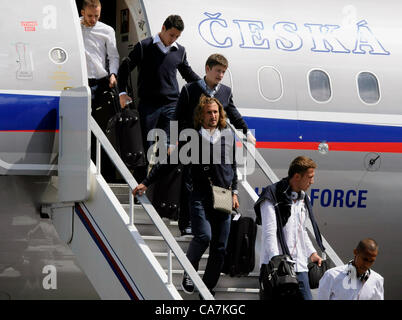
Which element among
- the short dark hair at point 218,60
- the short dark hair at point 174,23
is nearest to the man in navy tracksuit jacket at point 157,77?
the short dark hair at point 174,23

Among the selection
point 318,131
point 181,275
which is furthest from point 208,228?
point 318,131

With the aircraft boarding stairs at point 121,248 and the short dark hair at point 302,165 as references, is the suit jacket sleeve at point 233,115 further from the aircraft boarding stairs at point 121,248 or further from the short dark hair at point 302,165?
the short dark hair at point 302,165

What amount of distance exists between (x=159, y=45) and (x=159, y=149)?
1.24 metres

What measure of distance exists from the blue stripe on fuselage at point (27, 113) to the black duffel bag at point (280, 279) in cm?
306

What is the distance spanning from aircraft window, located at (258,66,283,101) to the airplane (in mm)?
13

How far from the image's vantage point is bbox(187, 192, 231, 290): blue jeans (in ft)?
25.8

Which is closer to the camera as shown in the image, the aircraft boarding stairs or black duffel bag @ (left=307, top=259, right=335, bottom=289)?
black duffel bag @ (left=307, top=259, right=335, bottom=289)

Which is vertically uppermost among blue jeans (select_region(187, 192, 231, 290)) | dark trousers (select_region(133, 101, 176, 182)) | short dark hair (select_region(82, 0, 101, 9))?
short dark hair (select_region(82, 0, 101, 9))

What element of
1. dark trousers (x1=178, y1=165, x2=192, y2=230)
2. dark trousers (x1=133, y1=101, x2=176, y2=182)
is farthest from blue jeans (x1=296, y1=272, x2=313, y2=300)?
dark trousers (x1=133, y1=101, x2=176, y2=182)

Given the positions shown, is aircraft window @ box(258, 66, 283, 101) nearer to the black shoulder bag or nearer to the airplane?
the airplane

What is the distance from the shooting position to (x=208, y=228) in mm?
7879

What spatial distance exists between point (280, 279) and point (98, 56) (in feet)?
13.0

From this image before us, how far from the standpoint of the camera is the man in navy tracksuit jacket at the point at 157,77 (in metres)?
9.30

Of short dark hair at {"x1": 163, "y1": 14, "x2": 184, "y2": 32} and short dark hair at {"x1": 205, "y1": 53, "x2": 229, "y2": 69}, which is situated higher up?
short dark hair at {"x1": 163, "y1": 14, "x2": 184, "y2": 32}
